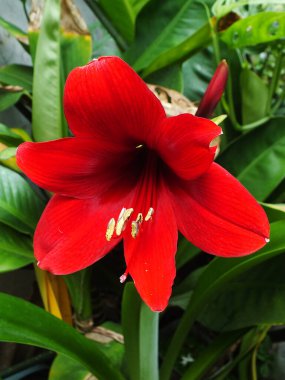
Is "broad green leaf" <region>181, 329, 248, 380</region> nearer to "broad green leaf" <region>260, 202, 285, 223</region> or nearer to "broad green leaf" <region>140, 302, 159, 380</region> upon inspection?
"broad green leaf" <region>140, 302, 159, 380</region>

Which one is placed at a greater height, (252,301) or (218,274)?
(218,274)

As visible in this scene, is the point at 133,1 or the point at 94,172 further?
the point at 133,1

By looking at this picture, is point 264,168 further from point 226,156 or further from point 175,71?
point 175,71

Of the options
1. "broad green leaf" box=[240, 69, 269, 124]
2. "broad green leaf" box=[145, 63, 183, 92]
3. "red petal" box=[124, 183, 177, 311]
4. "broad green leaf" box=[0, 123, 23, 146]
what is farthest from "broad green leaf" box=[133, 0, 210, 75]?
"red petal" box=[124, 183, 177, 311]

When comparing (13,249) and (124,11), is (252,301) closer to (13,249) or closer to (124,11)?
(13,249)

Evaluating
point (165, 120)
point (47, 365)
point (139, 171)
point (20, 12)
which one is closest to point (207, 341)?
point (47, 365)

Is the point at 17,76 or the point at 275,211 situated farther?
the point at 17,76

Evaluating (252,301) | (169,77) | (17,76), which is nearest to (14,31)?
(17,76)
